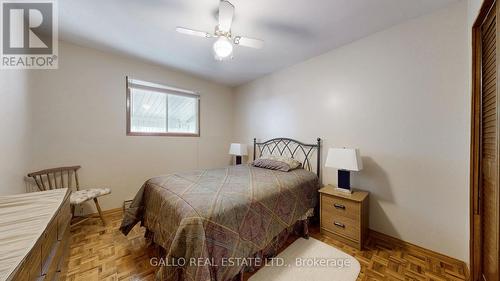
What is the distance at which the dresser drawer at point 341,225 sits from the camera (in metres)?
1.93

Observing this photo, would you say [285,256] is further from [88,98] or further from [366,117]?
[88,98]

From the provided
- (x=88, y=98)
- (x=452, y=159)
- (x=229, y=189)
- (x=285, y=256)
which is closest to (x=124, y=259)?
(x=229, y=189)

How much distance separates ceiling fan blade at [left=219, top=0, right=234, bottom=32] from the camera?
1.59 meters

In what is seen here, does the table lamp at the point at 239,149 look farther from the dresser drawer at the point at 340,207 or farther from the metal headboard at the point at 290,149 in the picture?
the dresser drawer at the point at 340,207

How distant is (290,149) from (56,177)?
3407 millimetres

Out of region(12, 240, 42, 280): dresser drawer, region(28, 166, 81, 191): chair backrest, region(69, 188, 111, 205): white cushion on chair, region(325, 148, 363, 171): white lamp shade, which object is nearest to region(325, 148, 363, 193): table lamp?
region(325, 148, 363, 171): white lamp shade

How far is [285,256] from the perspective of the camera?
5.95 ft

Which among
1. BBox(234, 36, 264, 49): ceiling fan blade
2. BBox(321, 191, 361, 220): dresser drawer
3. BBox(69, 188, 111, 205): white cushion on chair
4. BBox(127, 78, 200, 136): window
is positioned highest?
BBox(234, 36, 264, 49): ceiling fan blade

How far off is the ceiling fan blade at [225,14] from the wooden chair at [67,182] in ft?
8.37

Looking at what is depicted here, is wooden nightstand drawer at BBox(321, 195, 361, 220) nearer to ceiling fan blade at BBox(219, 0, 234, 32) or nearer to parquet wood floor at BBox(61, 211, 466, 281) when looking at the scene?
parquet wood floor at BBox(61, 211, 466, 281)

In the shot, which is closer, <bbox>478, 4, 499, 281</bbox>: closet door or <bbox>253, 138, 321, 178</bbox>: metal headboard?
<bbox>478, 4, 499, 281</bbox>: closet door

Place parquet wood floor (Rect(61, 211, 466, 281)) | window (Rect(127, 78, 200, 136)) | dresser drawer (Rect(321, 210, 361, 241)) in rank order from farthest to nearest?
window (Rect(127, 78, 200, 136)) → dresser drawer (Rect(321, 210, 361, 241)) → parquet wood floor (Rect(61, 211, 466, 281))

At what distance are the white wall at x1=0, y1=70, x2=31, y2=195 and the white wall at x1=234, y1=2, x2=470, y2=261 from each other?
3482mm

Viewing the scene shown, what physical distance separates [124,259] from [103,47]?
109 inches
